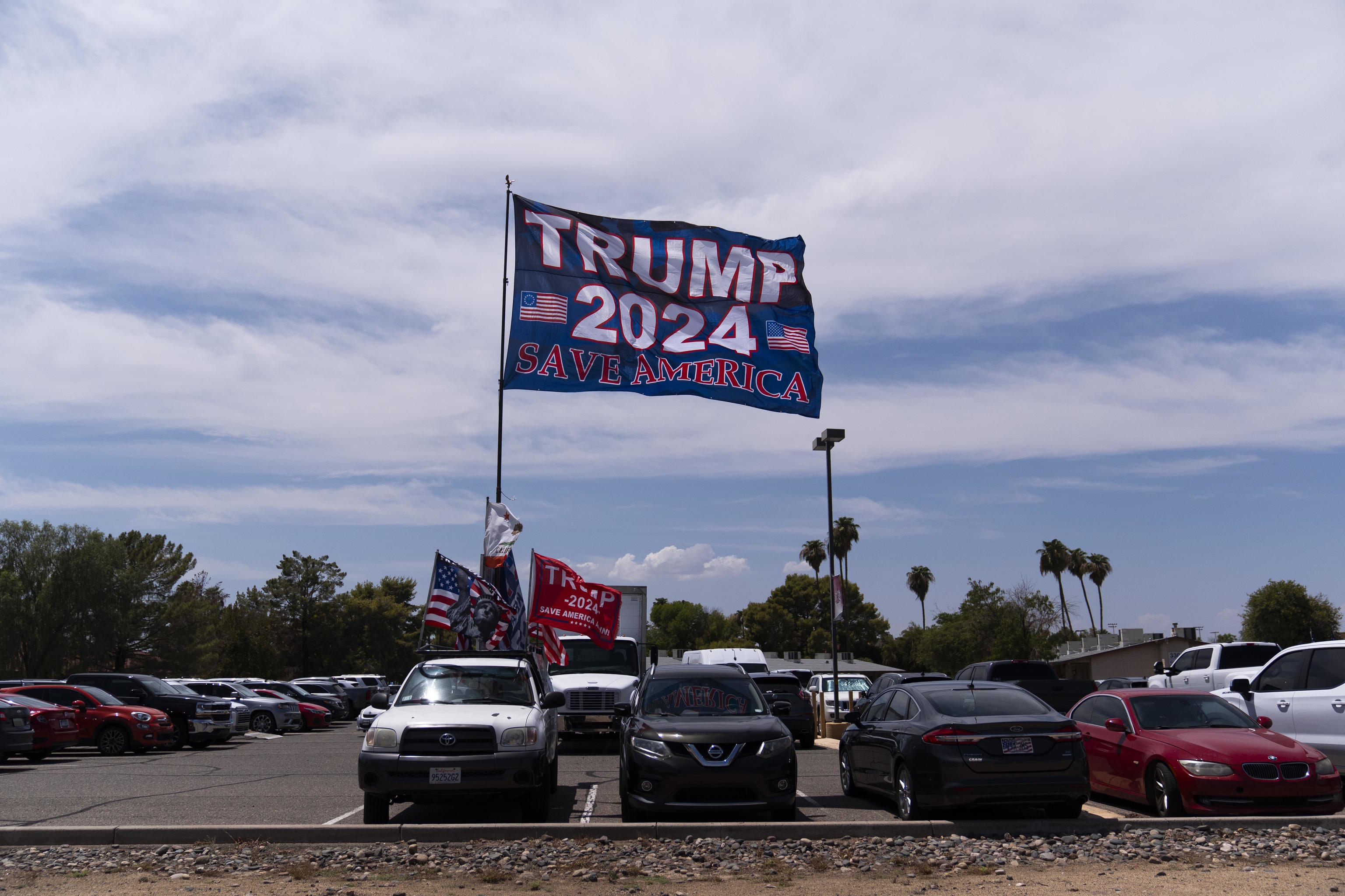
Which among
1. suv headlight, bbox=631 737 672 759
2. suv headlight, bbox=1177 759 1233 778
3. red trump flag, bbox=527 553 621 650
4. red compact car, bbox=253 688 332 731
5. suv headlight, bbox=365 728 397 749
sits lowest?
red compact car, bbox=253 688 332 731

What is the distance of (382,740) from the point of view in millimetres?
10523

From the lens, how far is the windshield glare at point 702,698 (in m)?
11.7

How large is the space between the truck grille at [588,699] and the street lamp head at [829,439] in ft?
45.4

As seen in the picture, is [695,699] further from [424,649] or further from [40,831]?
[40,831]

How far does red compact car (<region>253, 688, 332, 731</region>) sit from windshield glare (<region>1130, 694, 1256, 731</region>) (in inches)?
1055

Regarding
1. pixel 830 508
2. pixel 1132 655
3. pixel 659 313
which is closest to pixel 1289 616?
pixel 1132 655

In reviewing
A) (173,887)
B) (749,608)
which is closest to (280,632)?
(749,608)

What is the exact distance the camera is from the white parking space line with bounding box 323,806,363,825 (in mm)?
11109

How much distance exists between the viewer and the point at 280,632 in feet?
255

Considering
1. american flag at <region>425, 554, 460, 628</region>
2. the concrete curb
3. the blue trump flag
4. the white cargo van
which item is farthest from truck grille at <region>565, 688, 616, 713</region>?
the white cargo van

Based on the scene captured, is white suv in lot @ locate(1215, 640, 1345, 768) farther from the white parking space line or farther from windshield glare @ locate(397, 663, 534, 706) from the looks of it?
the white parking space line

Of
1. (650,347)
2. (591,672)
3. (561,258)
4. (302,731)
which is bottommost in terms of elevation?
(302,731)

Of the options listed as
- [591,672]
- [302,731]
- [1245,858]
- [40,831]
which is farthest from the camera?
[302,731]

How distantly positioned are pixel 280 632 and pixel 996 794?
75.4 m
